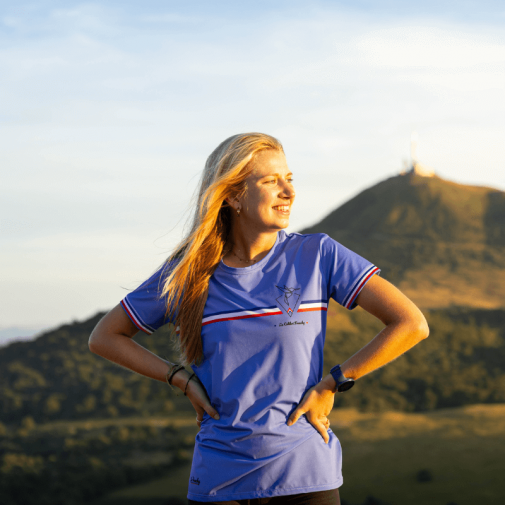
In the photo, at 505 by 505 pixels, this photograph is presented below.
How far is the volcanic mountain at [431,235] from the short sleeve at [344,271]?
149 feet

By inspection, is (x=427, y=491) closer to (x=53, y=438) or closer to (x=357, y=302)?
(x=53, y=438)

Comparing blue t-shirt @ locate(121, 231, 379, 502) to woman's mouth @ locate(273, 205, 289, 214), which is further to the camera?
woman's mouth @ locate(273, 205, 289, 214)

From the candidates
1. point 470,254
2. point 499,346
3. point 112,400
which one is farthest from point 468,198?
point 112,400

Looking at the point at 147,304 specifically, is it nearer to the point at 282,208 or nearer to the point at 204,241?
the point at 204,241

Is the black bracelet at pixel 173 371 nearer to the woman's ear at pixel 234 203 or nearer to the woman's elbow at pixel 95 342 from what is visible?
the woman's elbow at pixel 95 342

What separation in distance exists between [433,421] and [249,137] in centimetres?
3440

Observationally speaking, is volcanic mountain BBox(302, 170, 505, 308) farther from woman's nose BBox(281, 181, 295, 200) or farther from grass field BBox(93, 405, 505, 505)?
woman's nose BBox(281, 181, 295, 200)

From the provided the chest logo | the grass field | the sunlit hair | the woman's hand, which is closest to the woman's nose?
the sunlit hair

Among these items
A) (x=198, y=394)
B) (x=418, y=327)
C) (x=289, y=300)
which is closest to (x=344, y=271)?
(x=289, y=300)

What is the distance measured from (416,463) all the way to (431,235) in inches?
1251

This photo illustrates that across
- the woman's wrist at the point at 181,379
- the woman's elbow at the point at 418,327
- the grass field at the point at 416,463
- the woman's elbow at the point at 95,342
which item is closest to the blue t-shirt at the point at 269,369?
the woman's wrist at the point at 181,379

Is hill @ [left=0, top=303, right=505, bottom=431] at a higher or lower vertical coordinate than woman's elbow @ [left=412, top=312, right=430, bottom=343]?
lower

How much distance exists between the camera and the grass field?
2891cm

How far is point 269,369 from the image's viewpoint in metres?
2.46
